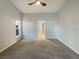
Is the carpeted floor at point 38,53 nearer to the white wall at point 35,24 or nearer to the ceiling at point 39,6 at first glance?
the ceiling at point 39,6

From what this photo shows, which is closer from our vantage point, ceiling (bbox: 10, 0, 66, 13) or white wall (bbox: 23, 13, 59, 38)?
ceiling (bbox: 10, 0, 66, 13)

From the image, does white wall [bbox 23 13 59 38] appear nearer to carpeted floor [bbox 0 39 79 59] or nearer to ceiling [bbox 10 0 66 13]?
ceiling [bbox 10 0 66 13]

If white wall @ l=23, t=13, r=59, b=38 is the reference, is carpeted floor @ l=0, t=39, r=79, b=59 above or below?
below

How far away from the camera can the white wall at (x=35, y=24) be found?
970 cm

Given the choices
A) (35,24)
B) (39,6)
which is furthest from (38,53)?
(35,24)

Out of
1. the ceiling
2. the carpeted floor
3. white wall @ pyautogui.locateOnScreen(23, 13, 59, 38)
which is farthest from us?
white wall @ pyautogui.locateOnScreen(23, 13, 59, 38)

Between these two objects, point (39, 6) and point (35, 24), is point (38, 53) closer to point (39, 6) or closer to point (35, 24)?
point (39, 6)

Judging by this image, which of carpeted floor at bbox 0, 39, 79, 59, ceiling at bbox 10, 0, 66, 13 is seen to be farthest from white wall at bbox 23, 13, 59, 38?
carpeted floor at bbox 0, 39, 79, 59

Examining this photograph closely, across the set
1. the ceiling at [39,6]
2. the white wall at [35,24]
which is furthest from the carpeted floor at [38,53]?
the white wall at [35,24]

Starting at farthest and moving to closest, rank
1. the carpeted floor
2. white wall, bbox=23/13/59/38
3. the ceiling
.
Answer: white wall, bbox=23/13/59/38 → the ceiling → the carpeted floor

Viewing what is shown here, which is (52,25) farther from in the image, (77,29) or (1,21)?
(1,21)

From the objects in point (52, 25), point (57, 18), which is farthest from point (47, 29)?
point (57, 18)

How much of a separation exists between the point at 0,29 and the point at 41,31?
9.48 m

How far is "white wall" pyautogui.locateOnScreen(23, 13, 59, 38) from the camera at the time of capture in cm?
970
